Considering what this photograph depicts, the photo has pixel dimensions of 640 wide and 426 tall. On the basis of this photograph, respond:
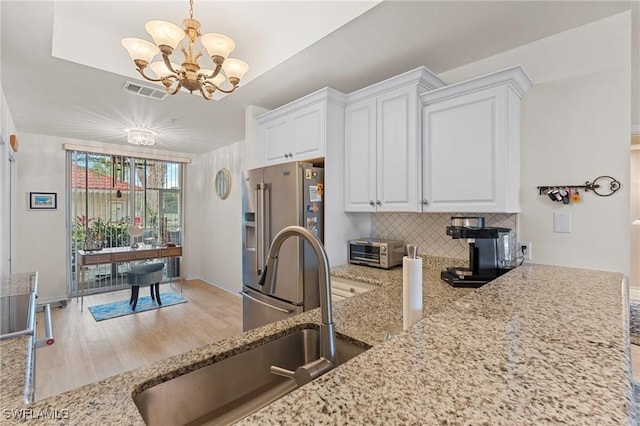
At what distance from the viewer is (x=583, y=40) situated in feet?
5.91

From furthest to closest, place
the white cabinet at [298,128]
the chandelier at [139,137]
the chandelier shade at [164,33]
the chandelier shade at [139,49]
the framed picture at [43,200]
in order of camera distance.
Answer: the framed picture at [43,200] < the chandelier at [139,137] < the white cabinet at [298,128] < the chandelier shade at [139,49] < the chandelier shade at [164,33]

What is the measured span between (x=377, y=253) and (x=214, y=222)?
3905 millimetres

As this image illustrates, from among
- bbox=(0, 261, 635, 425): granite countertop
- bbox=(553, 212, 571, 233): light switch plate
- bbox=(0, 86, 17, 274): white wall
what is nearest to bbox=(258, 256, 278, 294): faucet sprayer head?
bbox=(0, 261, 635, 425): granite countertop

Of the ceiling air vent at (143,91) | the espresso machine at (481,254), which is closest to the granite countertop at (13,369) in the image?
the espresso machine at (481,254)

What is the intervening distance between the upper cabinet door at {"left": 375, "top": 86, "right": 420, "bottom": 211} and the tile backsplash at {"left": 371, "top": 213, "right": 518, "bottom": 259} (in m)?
0.36

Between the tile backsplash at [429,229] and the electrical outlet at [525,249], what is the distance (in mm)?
125

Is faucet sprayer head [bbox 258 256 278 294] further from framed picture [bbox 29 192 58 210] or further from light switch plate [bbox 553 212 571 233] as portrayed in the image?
framed picture [bbox 29 192 58 210]

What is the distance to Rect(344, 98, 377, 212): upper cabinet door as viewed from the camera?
2.40 metres

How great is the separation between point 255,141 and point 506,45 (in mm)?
2275

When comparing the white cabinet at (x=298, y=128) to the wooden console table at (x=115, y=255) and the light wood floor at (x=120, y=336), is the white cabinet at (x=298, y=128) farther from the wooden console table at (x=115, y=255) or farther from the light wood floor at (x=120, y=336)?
the wooden console table at (x=115, y=255)

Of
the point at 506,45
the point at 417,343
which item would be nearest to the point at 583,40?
the point at 506,45

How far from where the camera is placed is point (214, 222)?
5.47m

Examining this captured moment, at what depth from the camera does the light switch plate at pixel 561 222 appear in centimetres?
186

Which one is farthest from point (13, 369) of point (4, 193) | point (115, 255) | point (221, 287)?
point (221, 287)
